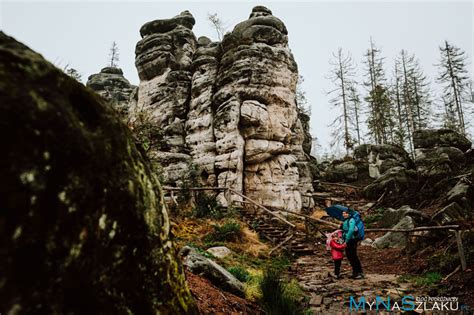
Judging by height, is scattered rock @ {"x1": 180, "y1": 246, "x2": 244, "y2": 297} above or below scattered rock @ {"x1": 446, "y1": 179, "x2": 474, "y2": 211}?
below


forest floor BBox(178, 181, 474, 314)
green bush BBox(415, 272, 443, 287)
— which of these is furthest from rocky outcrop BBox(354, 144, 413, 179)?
green bush BBox(415, 272, 443, 287)

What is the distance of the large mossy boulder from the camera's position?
1303 mm

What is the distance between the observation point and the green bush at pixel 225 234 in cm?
972

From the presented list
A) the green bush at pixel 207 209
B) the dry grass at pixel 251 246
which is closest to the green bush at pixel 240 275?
the dry grass at pixel 251 246

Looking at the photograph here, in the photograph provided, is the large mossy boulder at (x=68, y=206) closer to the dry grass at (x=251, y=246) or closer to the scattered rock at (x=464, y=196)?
the dry grass at (x=251, y=246)

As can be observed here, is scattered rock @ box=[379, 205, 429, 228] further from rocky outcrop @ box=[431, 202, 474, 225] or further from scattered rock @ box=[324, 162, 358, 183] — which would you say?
scattered rock @ box=[324, 162, 358, 183]

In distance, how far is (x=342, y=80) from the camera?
33125mm

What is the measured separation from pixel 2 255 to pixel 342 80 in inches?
1411

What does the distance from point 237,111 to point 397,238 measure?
1065 cm

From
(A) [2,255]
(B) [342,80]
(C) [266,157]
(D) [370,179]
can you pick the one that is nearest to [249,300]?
(A) [2,255]

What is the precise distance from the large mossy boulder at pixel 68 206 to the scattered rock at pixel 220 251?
19.4 ft

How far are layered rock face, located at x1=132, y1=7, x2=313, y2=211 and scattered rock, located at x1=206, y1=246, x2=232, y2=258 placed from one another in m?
6.85

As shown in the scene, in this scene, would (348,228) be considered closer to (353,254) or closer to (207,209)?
(353,254)

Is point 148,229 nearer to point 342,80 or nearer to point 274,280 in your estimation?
point 274,280
